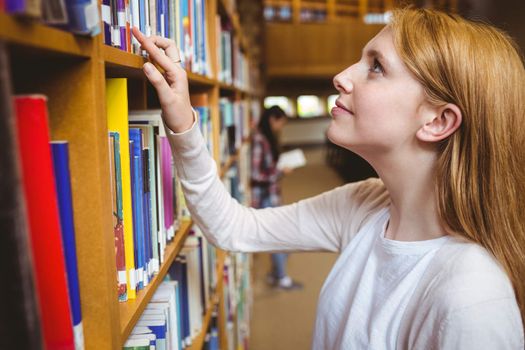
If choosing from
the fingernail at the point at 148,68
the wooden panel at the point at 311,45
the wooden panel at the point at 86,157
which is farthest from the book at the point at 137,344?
the wooden panel at the point at 311,45

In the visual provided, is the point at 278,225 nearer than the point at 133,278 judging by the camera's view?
No

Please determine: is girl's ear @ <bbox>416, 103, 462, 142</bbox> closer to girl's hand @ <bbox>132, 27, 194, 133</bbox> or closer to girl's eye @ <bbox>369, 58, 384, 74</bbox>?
girl's eye @ <bbox>369, 58, 384, 74</bbox>

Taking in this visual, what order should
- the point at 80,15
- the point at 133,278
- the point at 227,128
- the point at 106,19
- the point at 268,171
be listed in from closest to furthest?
the point at 80,15 < the point at 106,19 < the point at 133,278 < the point at 227,128 < the point at 268,171

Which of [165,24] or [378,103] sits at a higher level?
[165,24]

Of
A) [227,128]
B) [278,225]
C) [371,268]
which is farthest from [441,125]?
[227,128]

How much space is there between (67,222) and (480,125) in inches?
30.4

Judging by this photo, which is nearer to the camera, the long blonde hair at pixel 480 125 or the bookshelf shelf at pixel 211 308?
the long blonde hair at pixel 480 125

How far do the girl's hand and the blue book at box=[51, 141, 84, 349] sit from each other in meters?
0.34

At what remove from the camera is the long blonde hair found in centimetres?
89

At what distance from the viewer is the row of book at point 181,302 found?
90 centimetres

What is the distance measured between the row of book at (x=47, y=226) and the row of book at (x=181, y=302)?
314 millimetres

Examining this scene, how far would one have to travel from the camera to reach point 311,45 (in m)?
10.1

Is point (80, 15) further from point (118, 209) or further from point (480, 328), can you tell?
point (480, 328)

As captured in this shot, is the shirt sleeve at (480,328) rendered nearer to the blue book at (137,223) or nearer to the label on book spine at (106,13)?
the blue book at (137,223)
